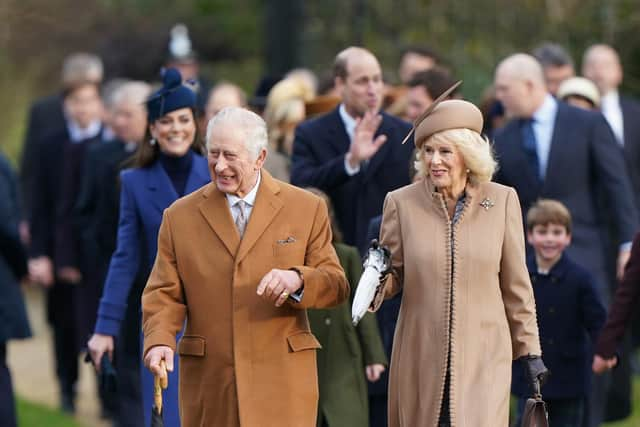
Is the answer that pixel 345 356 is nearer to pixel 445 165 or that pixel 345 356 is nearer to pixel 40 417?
pixel 445 165

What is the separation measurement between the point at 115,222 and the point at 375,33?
22.7 feet

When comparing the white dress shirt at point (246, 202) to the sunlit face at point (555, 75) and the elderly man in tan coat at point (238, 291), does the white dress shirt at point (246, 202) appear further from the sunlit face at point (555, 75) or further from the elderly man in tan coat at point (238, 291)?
the sunlit face at point (555, 75)

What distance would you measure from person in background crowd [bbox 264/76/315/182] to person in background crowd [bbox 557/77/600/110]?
Result: 169 centimetres

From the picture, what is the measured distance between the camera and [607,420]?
977 centimetres

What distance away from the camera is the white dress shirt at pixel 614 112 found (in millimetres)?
12094

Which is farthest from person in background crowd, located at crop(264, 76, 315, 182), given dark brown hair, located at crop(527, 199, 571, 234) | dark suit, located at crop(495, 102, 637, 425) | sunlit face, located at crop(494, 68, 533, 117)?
dark brown hair, located at crop(527, 199, 571, 234)

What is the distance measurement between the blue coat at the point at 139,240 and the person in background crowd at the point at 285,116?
6.16 ft

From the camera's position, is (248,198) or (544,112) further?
(544,112)

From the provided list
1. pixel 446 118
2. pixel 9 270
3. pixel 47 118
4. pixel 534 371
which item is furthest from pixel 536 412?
pixel 47 118

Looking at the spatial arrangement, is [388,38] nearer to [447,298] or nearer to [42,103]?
[42,103]

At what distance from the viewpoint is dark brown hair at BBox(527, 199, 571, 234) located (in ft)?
28.7

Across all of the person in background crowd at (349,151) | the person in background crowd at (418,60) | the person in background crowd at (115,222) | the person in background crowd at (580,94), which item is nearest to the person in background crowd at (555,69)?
the person in background crowd at (418,60)

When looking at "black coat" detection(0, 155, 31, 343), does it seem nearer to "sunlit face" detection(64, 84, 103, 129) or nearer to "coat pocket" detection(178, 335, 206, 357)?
"coat pocket" detection(178, 335, 206, 357)

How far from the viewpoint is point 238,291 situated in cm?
689
